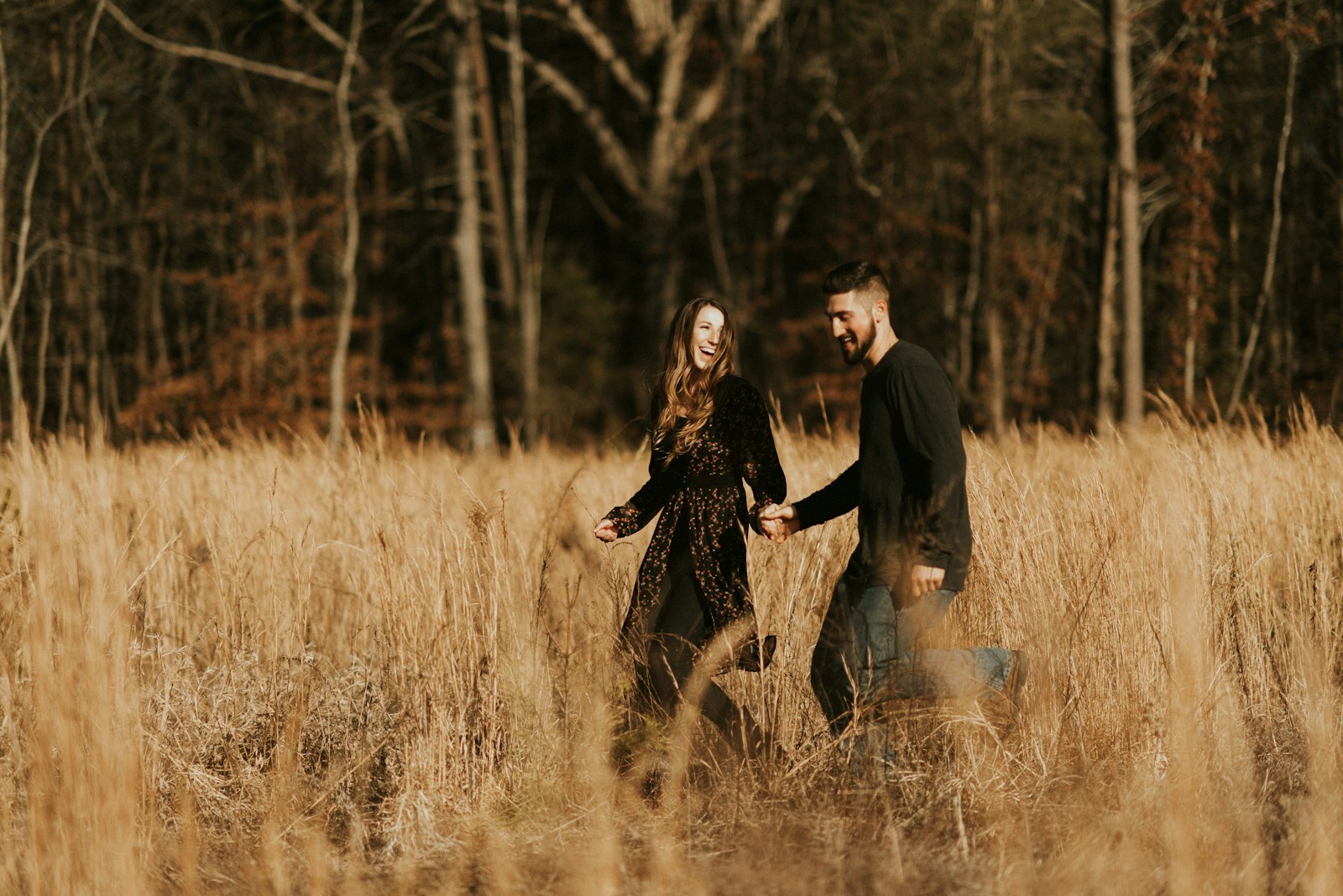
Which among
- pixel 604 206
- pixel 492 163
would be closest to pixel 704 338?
pixel 492 163

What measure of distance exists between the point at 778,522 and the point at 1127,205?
946 centimetres

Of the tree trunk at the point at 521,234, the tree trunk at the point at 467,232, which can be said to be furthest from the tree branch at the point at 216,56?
the tree trunk at the point at 521,234

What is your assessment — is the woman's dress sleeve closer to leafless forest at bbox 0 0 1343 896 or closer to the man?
leafless forest at bbox 0 0 1343 896

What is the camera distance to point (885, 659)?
12.3 ft

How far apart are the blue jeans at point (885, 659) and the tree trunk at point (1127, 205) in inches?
326

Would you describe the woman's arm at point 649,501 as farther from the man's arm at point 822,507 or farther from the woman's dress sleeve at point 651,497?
the man's arm at point 822,507

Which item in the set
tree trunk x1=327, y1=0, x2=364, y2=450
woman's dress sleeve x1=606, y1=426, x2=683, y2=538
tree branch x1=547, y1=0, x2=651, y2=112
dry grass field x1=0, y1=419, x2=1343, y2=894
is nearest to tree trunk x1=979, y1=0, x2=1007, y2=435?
tree branch x1=547, y1=0, x2=651, y2=112

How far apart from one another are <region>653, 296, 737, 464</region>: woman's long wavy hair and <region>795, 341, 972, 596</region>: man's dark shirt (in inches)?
21.1

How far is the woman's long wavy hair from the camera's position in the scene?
408 cm

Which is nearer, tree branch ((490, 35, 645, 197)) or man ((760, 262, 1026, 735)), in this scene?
man ((760, 262, 1026, 735))

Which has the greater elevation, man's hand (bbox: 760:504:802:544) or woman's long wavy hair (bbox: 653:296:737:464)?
woman's long wavy hair (bbox: 653:296:737:464)

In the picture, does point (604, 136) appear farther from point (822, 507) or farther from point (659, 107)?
point (822, 507)

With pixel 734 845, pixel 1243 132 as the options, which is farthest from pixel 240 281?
pixel 734 845

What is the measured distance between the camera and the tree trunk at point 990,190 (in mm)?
19078
